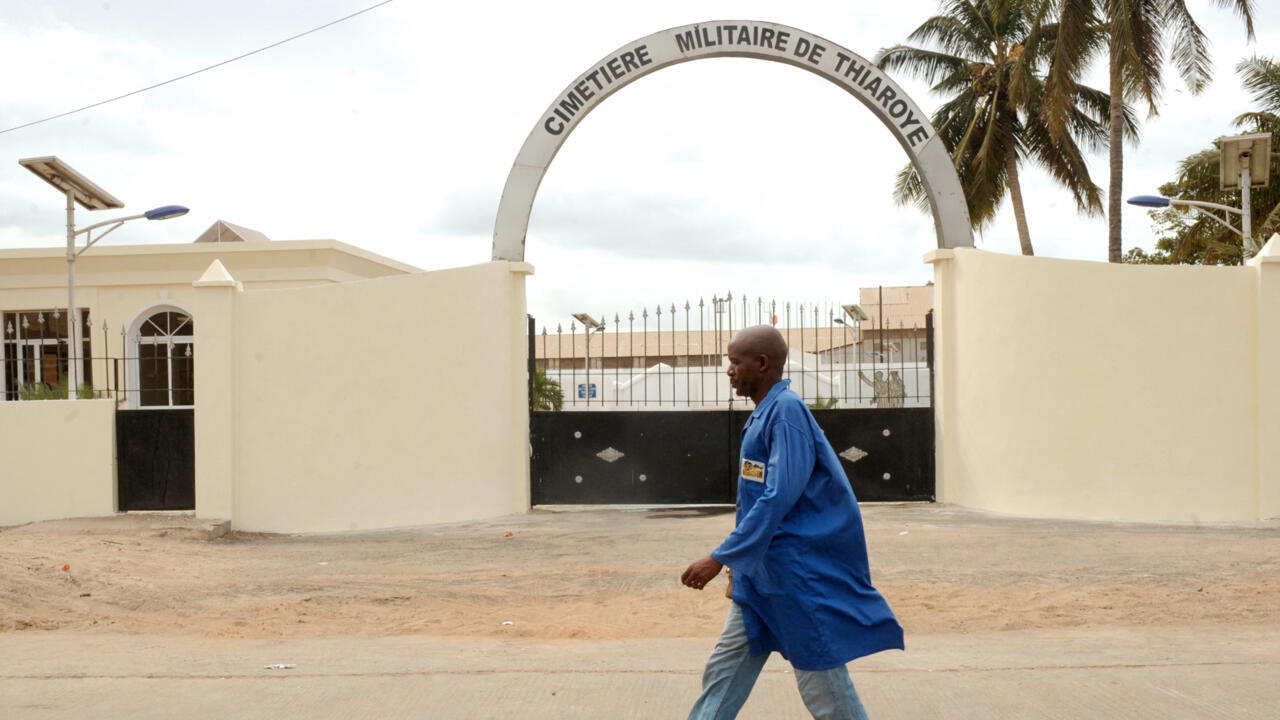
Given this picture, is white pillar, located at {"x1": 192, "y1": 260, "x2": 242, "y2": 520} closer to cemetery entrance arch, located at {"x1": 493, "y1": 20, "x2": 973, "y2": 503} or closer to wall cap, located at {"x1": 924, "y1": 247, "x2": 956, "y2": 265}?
cemetery entrance arch, located at {"x1": 493, "y1": 20, "x2": 973, "y2": 503}

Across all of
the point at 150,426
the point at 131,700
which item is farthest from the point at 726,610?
the point at 150,426

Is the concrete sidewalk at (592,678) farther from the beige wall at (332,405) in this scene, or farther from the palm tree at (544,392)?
the palm tree at (544,392)

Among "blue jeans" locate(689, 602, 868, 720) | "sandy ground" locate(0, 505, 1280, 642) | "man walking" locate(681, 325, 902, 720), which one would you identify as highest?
"man walking" locate(681, 325, 902, 720)

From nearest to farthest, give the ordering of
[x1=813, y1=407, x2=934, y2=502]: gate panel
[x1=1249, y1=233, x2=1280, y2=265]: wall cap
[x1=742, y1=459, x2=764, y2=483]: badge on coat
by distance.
A: [x1=742, y1=459, x2=764, y2=483]: badge on coat, [x1=1249, y1=233, x2=1280, y2=265]: wall cap, [x1=813, y1=407, x2=934, y2=502]: gate panel

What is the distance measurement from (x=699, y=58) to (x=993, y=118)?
17.8 metres

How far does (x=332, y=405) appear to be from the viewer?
11.5 metres

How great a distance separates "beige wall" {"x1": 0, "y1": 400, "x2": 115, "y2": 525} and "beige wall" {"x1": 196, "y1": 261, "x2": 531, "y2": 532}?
4.48 ft

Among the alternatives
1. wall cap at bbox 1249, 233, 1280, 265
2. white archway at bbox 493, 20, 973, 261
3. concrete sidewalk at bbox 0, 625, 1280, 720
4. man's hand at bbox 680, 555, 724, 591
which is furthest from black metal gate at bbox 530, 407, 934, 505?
man's hand at bbox 680, 555, 724, 591

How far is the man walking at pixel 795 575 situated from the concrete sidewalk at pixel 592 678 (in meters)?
1.27

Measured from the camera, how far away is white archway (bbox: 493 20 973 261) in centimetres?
1258

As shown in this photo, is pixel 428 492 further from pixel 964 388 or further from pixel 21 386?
pixel 964 388

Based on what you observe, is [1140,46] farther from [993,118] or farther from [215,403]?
[215,403]

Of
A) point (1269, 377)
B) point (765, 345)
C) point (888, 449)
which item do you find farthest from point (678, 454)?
point (765, 345)

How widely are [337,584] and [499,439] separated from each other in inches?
161
